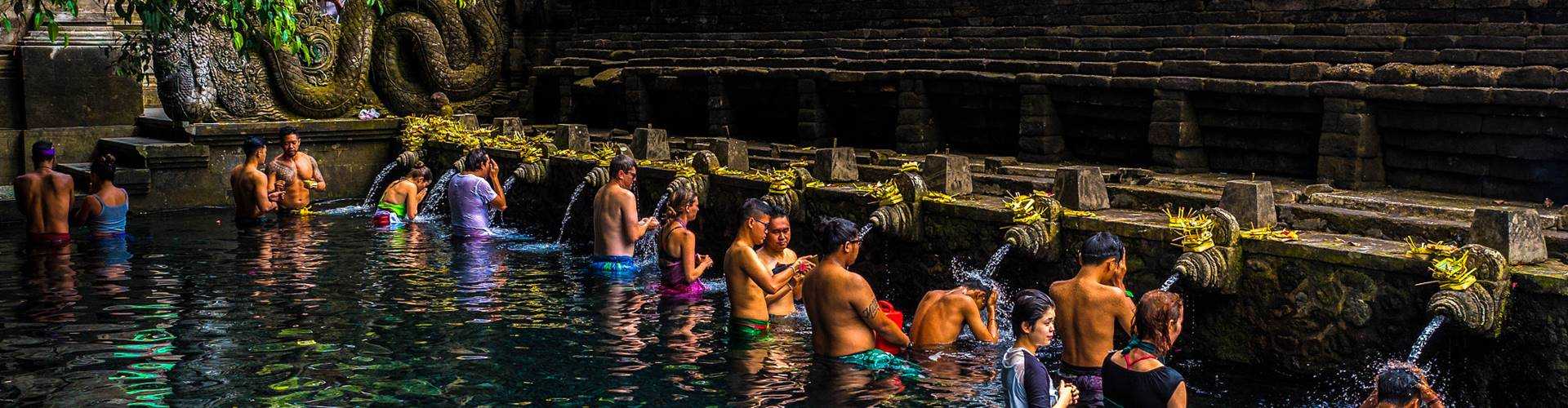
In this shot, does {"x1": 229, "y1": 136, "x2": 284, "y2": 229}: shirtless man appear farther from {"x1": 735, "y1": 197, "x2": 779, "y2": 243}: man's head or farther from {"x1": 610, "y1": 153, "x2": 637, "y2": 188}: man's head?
{"x1": 735, "y1": 197, "x2": 779, "y2": 243}: man's head

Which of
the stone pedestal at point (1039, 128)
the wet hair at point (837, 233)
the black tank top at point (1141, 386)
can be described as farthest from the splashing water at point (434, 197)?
the black tank top at point (1141, 386)

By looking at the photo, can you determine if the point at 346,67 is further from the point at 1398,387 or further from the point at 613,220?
the point at 1398,387

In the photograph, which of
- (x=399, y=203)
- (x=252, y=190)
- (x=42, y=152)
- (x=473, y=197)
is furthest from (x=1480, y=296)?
(x=42, y=152)

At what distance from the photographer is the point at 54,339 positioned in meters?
10.2

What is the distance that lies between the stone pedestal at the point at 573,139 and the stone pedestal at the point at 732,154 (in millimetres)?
3093

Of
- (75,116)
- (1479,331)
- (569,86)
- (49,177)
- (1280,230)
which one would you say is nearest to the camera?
(1479,331)

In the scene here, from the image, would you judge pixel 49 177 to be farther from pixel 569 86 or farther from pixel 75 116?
pixel 569 86

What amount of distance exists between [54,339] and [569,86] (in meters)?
12.4

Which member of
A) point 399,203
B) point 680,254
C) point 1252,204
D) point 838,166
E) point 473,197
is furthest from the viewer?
point 399,203

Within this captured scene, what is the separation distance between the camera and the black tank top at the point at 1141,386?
635 cm

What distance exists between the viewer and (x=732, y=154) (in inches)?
562

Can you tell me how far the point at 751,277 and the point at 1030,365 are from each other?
356 cm

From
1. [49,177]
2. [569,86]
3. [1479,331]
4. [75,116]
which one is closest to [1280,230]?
[1479,331]

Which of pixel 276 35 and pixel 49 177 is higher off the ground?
pixel 276 35
